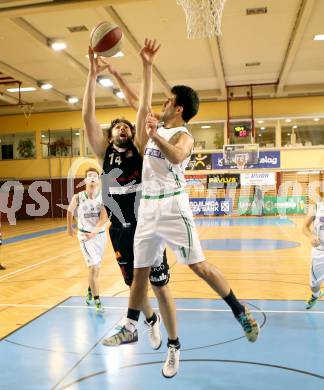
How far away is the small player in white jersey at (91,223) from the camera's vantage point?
5.64m

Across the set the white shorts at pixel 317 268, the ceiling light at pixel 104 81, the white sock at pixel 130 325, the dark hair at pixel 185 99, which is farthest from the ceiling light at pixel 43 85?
the white sock at pixel 130 325

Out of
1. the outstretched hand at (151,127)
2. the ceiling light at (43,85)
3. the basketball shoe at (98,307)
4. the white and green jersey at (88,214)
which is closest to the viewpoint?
the outstretched hand at (151,127)

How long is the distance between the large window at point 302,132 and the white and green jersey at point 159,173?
57.4ft

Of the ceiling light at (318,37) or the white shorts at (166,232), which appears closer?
the white shorts at (166,232)

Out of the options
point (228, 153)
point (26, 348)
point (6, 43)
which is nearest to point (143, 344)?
point (26, 348)

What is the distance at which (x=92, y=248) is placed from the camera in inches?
223

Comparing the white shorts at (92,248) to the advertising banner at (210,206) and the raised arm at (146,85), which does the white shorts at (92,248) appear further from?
the advertising banner at (210,206)

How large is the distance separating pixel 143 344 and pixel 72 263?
5.06 meters

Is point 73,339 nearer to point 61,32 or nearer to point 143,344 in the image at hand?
point 143,344

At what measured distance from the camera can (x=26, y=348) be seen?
4.18 metres

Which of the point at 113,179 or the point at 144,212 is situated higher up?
the point at 113,179

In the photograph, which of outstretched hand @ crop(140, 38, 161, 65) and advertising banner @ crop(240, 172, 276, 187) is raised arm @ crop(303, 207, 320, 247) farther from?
advertising banner @ crop(240, 172, 276, 187)

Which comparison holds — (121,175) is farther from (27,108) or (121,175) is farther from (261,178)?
(27,108)

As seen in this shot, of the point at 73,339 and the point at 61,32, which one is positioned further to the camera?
the point at 61,32
